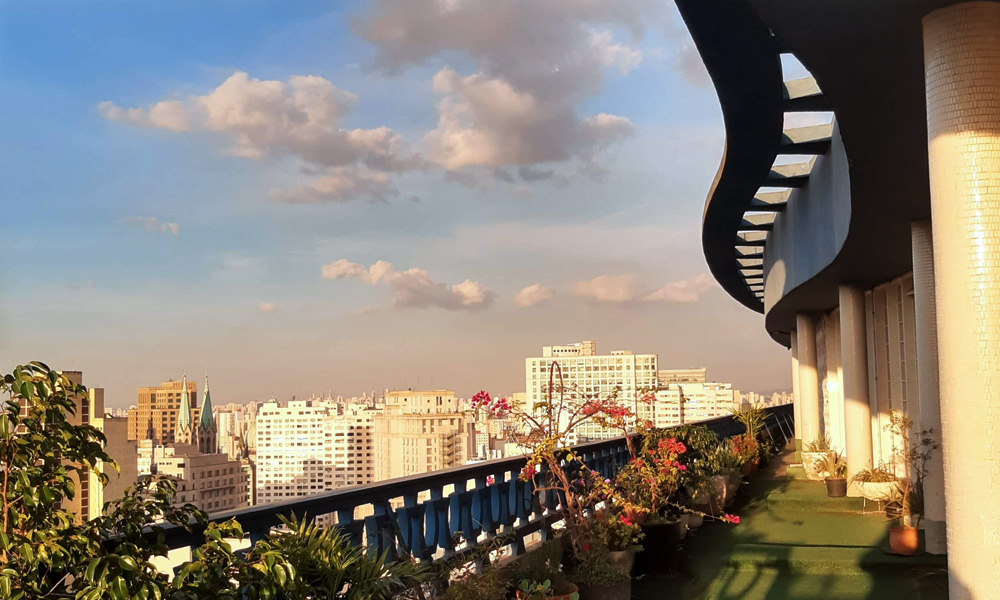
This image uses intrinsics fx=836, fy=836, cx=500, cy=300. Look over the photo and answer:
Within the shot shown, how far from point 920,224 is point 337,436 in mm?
149378

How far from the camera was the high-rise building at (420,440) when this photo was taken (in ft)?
289

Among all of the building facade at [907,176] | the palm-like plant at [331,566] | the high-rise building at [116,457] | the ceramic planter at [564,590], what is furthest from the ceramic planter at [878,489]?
the palm-like plant at [331,566]

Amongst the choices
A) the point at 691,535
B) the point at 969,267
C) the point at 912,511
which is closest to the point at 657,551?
the point at 691,535

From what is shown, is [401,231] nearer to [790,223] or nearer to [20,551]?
[790,223]

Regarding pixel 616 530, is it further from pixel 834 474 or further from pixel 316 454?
pixel 316 454

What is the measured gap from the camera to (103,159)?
48.1 ft

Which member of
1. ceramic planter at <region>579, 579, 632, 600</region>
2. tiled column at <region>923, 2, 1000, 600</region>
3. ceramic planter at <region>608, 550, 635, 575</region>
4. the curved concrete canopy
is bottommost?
ceramic planter at <region>579, 579, 632, 600</region>

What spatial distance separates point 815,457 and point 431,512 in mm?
11158

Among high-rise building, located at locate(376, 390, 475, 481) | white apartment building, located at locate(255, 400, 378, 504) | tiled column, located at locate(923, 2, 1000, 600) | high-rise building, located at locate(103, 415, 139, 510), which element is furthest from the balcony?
white apartment building, located at locate(255, 400, 378, 504)

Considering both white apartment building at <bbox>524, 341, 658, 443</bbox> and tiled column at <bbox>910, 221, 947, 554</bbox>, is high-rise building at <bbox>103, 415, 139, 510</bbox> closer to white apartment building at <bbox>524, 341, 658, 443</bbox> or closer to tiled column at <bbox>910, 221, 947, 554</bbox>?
tiled column at <bbox>910, 221, 947, 554</bbox>

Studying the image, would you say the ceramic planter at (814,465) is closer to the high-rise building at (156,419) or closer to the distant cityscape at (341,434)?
the distant cityscape at (341,434)

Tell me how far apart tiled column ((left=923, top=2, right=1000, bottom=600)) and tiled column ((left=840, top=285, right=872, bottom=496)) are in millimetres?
8070

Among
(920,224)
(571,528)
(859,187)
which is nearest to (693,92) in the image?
(859,187)

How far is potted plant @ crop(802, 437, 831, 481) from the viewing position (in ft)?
46.0
